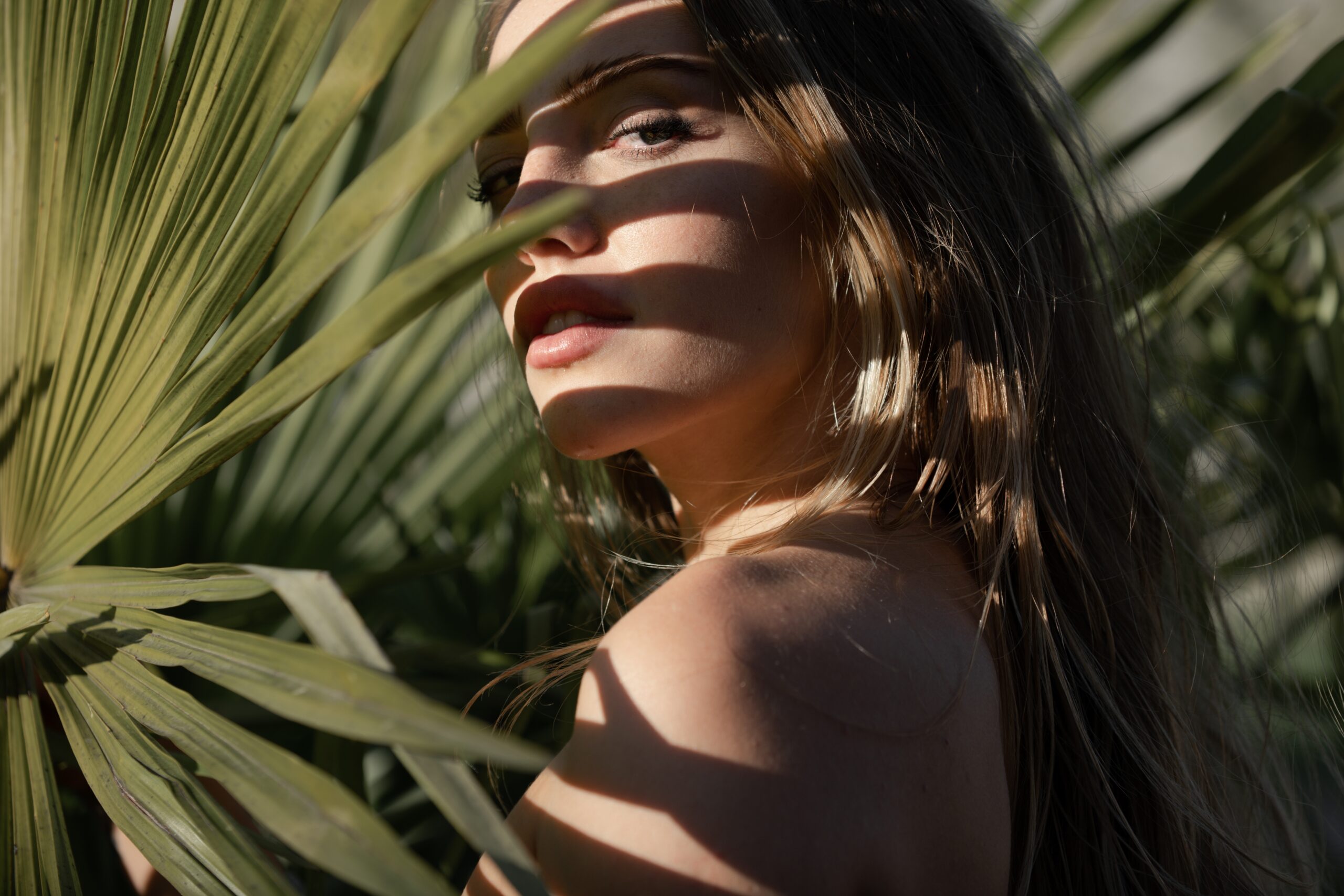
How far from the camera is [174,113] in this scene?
0.56 meters

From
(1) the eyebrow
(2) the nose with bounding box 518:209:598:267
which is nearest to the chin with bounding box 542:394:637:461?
(2) the nose with bounding box 518:209:598:267

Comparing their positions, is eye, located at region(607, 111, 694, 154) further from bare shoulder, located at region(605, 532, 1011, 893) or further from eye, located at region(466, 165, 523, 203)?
bare shoulder, located at region(605, 532, 1011, 893)

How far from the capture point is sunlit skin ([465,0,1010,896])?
1.61 feet

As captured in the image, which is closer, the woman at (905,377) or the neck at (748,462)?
the woman at (905,377)

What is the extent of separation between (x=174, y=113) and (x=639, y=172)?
0.30m

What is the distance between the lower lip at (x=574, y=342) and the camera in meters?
0.71

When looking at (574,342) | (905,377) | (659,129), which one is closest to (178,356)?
(574,342)

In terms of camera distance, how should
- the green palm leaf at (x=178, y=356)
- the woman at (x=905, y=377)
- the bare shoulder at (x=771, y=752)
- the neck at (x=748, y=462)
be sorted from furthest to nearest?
the neck at (x=748, y=462) < the woman at (x=905, y=377) < the bare shoulder at (x=771, y=752) < the green palm leaf at (x=178, y=356)

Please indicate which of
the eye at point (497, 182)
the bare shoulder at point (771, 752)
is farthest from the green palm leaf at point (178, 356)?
the eye at point (497, 182)

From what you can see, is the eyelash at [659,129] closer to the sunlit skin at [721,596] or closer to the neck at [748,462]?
the sunlit skin at [721,596]

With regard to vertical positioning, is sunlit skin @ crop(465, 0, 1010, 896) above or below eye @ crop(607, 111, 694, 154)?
below

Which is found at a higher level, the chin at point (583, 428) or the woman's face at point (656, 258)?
the woman's face at point (656, 258)

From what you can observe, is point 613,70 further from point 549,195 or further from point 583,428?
point 583,428

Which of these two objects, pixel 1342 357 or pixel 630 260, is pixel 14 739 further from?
pixel 1342 357
